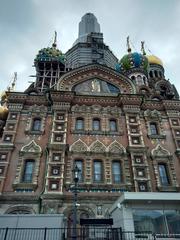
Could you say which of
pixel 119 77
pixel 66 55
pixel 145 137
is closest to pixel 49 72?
pixel 66 55

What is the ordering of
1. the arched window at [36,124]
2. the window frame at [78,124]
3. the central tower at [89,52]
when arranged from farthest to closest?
the central tower at [89,52] < the window frame at [78,124] < the arched window at [36,124]

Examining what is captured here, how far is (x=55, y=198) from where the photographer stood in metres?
14.8

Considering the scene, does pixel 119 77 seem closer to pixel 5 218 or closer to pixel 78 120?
pixel 78 120

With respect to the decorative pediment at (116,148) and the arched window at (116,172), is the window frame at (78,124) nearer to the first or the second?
the decorative pediment at (116,148)

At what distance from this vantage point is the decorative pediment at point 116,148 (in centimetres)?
1753

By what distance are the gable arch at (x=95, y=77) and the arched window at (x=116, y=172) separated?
7.36 meters

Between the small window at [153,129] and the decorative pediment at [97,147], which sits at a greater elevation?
the small window at [153,129]

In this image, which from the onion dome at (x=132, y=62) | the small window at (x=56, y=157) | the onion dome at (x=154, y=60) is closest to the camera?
the small window at (x=56, y=157)

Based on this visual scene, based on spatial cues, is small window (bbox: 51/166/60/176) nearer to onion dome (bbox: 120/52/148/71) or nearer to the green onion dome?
onion dome (bbox: 120/52/148/71)

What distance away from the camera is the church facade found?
15.2 m

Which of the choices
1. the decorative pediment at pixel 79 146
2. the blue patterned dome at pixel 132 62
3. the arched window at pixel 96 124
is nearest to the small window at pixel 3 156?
the decorative pediment at pixel 79 146

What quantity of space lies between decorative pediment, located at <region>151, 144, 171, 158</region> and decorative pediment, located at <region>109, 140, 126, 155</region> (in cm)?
229

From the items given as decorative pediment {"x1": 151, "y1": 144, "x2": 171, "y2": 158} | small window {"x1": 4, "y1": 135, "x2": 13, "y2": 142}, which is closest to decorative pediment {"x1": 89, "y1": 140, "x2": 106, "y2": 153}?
decorative pediment {"x1": 151, "y1": 144, "x2": 171, "y2": 158}

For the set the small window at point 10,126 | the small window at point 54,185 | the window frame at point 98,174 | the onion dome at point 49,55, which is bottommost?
the small window at point 54,185
